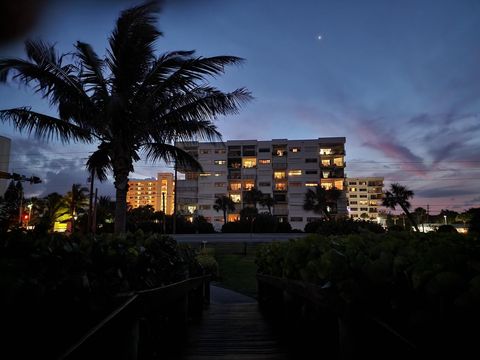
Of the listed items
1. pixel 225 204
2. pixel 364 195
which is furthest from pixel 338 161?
pixel 364 195

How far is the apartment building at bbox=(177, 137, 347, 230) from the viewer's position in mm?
77625

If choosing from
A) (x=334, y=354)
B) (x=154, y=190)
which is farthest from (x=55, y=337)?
(x=154, y=190)

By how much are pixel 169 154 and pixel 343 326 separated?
30.2 feet

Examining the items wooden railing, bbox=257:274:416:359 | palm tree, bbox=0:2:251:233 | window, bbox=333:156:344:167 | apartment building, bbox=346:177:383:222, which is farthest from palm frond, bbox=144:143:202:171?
apartment building, bbox=346:177:383:222

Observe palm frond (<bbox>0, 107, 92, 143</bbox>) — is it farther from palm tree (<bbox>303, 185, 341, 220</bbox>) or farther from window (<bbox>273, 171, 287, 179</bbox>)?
window (<bbox>273, 171, 287, 179</bbox>)

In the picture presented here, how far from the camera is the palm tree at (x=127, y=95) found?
932 centimetres

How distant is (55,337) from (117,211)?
863 centimetres

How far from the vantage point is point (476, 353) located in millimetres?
1243

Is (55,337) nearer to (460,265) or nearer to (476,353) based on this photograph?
(476,353)

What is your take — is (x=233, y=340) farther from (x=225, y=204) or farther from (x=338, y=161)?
(x=338, y=161)

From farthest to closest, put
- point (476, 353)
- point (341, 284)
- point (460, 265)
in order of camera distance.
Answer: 1. point (341, 284)
2. point (460, 265)
3. point (476, 353)

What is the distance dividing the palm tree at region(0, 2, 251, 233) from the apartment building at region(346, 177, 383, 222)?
168 meters

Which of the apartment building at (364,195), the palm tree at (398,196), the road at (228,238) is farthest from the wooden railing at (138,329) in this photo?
the apartment building at (364,195)

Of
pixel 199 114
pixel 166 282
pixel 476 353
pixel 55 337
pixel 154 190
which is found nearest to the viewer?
pixel 476 353
